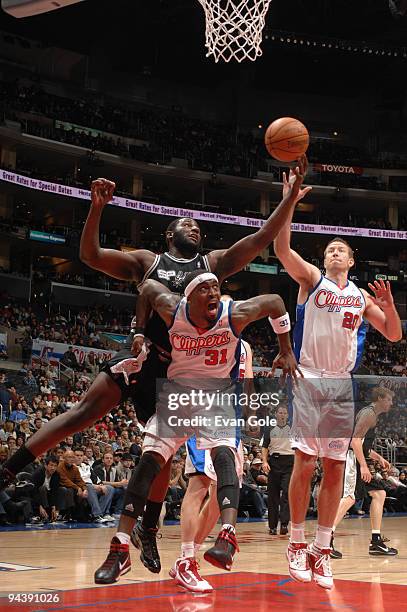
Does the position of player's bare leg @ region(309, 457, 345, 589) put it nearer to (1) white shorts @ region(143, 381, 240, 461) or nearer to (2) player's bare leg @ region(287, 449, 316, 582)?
(2) player's bare leg @ region(287, 449, 316, 582)

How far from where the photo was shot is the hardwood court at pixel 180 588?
493 centimetres

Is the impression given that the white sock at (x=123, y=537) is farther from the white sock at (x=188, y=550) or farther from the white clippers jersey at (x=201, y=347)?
the white clippers jersey at (x=201, y=347)

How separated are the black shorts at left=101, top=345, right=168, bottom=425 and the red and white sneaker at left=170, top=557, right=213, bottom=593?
1016 mm

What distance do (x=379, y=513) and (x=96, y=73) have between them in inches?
1308

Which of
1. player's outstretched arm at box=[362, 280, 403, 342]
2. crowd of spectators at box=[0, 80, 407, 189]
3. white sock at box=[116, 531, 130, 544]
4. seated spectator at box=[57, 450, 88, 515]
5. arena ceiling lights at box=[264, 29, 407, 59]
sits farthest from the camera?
arena ceiling lights at box=[264, 29, 407, 59]

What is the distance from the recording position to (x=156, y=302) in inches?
198

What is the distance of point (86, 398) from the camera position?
520cm

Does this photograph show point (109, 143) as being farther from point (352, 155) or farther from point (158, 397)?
point (158, 397)

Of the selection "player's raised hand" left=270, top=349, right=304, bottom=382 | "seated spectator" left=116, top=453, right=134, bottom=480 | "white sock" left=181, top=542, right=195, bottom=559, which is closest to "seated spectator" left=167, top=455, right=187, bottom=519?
"seated spectator" left=116, top=453, right=134, bottom=480

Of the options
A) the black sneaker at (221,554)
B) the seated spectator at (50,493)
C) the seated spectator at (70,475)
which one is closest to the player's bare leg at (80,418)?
the black sneaker at (221,554)

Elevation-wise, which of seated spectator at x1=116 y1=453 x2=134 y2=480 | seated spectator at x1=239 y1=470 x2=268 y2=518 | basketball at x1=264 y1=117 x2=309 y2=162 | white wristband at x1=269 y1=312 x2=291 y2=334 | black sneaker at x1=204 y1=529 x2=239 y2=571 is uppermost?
basketball at x1=264 y1=117 x2=309 y2=162

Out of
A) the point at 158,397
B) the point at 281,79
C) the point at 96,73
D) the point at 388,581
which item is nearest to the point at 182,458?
the point at 388,581

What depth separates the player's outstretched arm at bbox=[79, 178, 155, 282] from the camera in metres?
5.29

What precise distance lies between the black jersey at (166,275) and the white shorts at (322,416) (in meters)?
1.21
